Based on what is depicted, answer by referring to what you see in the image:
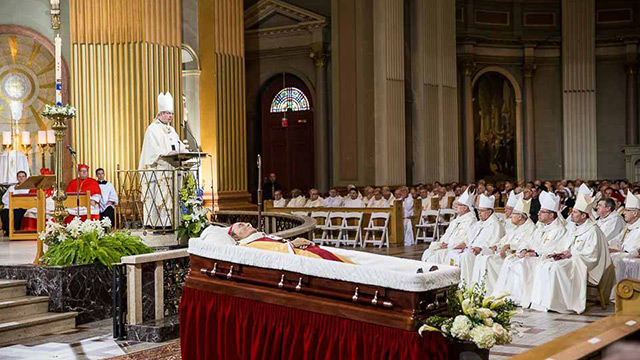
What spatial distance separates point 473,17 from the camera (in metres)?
30.4

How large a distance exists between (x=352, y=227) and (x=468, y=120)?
13.1 m

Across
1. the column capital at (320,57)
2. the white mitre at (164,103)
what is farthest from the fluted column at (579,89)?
the white mitre at (164,103)

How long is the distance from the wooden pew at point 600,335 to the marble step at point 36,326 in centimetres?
592

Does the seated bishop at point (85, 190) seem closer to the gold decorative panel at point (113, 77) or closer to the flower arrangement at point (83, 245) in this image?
the gold decorative panel at point (113, 77)

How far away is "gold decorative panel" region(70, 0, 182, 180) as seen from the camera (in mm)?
14422

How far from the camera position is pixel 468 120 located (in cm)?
2986

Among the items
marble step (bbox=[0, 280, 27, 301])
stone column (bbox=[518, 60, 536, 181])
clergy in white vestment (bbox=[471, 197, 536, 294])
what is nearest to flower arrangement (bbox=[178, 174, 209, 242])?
marble step (bbox=[0, 280, 27, 301])

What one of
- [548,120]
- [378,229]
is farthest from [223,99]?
Result: [548,120]

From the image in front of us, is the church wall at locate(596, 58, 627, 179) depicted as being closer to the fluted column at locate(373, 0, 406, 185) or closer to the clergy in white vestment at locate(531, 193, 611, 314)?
the fluted column at locate(373, 0, 406, 185)

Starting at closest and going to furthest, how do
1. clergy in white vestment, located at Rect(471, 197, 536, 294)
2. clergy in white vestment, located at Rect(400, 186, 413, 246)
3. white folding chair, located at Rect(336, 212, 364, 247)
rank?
1. clergy in white vestment, located at Rect(471, 197, 536, 294)
2. white folding chair, located at Rect(336, 212, 364, 247)
3. clergy in white vestment, located at Rect(400, 186, 413, 246)

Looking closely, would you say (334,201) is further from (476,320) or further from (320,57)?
(476,320)

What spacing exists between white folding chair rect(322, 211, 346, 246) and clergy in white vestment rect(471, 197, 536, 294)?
23.2 ft

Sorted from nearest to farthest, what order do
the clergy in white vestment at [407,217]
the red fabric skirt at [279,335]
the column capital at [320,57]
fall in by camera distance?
1. the red fabric skirt at [279,335]
2. the clergy in white vestment at [407,217]
3. the column capital at [320,57]

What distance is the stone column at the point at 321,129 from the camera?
25406mm
